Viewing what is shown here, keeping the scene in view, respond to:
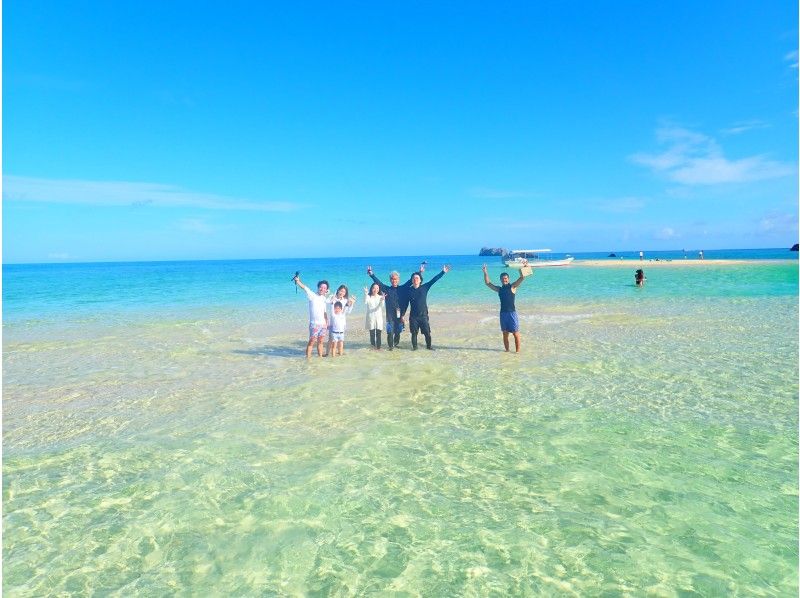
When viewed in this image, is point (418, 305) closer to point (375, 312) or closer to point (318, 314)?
point (375, 312)

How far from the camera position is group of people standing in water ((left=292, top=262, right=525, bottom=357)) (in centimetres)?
1265

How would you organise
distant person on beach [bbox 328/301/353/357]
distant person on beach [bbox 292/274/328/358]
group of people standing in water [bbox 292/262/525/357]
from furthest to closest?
distant person on beach [bbox 328/301/353/357] → group of people standing in water [bbox 292/262/525/357] → distant person on beach [bbox 292/274/328/358]

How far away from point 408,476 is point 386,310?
8.44 m

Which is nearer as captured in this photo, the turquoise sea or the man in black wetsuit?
the turquoise sea

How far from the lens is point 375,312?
547 inches

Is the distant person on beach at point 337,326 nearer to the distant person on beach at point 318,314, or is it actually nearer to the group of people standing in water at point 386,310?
the group of people standing in water at point 386,310

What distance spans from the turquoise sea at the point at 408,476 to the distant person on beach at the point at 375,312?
189cm

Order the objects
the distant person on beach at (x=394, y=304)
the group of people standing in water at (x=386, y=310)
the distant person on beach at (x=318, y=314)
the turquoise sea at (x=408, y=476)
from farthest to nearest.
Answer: the distant person on beach at (x=394, y=304)
the group of people standing in water at (x=386, y=310)
the distant person on beach at (x=318, y=314)
the turquoise sea at (x=408, y=476)

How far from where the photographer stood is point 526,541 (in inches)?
182

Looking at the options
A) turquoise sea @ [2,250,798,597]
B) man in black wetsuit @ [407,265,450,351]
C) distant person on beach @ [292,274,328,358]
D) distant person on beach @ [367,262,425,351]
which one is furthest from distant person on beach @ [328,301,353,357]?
man in black wetsuit @ [407,265,450,351]

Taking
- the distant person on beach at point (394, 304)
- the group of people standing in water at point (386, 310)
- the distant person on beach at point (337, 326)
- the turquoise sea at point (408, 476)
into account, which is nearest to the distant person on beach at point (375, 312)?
the group of people standing in water at point (386, 310)

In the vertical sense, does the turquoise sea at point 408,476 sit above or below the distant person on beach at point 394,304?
below

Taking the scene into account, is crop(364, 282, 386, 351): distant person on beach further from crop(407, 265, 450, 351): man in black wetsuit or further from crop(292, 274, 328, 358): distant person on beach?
crop(292, 274, 328, 358): distant person on beach

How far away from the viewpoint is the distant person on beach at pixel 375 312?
535 inches
